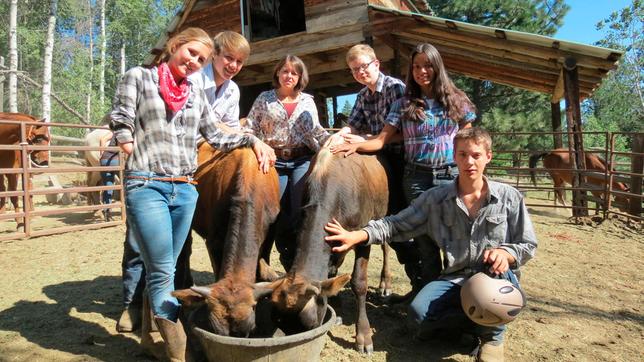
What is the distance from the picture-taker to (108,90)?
39.4m

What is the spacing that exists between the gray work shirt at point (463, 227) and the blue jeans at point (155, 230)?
4.28 feet

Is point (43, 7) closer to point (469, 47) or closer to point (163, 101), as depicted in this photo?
point (469, 47)

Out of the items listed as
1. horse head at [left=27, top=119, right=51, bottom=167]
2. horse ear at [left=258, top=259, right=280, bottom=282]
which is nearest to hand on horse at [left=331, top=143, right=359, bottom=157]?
horse ear at [left=258, top=259, right=280, bottom=282]

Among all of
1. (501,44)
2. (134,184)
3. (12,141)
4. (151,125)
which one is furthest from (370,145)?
(12,141)

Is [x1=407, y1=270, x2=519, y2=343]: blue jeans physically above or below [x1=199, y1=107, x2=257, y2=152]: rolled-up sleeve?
below

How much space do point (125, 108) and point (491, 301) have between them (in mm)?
2389

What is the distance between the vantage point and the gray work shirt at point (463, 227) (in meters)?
2.89

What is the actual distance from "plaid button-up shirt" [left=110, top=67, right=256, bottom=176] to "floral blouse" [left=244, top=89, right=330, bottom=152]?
1.09 meters

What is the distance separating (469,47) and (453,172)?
5.13m

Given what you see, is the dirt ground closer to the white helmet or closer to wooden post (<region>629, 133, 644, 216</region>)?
the white helmet

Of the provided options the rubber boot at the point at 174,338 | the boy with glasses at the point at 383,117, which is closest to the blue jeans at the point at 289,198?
the boy with glasses at the point at 383,117

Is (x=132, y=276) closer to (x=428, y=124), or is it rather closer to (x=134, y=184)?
(x=134, y=184)

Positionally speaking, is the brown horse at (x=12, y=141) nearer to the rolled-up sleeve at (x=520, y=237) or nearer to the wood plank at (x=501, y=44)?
the wood plank at (x=501, y=44)

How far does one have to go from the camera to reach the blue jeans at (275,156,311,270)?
346cm
